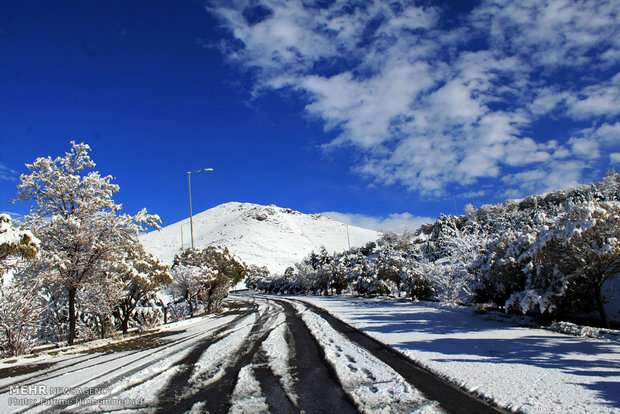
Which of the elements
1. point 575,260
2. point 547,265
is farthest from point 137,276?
point 575,260

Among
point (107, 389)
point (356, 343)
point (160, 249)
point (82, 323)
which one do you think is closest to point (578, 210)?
point (356, 343)

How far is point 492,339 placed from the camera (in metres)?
10.9

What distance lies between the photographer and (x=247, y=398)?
249 inches

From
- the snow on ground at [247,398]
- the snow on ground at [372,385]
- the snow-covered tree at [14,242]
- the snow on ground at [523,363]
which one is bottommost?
the snow on ground at [523,363]

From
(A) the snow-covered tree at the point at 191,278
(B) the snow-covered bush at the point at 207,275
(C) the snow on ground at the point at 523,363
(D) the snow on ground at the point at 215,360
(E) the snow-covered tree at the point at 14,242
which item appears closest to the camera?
(C) the snow on ground at the point at 523,363

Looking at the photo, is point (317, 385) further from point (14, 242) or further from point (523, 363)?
point (14, 242)

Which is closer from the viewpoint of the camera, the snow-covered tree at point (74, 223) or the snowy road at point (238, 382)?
the snowy road at point (238, 382)

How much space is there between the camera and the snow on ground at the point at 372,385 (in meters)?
5.60

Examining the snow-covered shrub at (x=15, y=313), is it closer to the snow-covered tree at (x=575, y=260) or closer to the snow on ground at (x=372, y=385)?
the snow on ground at (x=372, y=385)

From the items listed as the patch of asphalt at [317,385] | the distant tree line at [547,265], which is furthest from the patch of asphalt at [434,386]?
the distant tree line at [547,265]

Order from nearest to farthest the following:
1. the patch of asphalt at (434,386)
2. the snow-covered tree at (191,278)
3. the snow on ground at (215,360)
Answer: the patch of asphalt at (434,386) → the snow on ground at (215,360) → the snow-covered tree at (191,278)

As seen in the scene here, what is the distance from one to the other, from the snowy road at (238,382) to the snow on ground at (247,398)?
15 millimetres

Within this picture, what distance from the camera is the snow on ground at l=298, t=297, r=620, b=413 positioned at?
561 cm

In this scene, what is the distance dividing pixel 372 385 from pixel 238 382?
239cm
